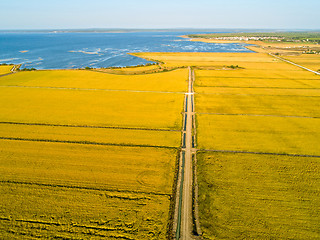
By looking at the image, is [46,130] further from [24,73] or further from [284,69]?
[284,69]

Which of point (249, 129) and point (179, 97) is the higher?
point (179, 97)

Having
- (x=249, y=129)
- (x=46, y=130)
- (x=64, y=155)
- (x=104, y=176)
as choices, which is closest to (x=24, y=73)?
(x=46, y=130)

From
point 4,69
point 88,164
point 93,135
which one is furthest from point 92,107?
point 4,69

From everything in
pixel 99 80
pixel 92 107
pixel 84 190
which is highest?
pixel 99 80

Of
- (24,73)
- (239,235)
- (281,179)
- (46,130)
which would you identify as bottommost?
(239,235)

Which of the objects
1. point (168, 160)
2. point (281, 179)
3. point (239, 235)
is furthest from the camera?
point (168, 160)

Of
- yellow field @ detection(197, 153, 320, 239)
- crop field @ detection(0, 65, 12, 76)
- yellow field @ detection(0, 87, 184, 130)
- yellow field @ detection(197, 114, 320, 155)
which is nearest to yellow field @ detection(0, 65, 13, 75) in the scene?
crop field @ detection(0, 65, 12, 76)

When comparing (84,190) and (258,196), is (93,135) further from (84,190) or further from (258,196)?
(258,196)

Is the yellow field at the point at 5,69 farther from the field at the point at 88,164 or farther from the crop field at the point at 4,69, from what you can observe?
the field at the point at 88,164
